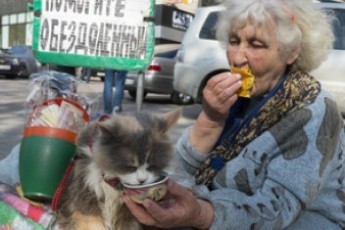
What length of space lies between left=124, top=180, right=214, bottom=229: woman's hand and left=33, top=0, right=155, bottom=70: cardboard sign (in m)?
2.74

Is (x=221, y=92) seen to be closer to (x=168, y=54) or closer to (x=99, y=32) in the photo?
(x=99, y=32)

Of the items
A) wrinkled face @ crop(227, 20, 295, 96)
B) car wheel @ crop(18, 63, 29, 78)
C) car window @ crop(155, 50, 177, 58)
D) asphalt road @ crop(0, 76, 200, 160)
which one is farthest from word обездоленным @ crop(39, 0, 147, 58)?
car wheel @ crop(18, 63, 29, 78)

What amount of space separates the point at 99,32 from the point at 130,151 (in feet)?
8.95

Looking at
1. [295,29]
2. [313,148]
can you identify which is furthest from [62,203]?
[295,29]

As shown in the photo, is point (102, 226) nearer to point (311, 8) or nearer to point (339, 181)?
point (339, 181)

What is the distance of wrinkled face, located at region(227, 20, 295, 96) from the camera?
1976mm

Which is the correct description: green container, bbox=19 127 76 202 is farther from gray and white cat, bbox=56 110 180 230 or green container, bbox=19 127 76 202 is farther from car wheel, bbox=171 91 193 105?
car wheel, bbox=171 91 193 105

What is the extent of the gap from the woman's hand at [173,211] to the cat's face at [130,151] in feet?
0.26

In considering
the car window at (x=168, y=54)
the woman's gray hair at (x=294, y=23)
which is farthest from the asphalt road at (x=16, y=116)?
the car window at (x=168, y=54)

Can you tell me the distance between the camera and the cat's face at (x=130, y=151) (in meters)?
1.74

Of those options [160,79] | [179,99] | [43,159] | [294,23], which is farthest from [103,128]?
[160,79]

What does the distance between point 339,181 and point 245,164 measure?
1.19 feet

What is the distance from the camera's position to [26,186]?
1.82 metres

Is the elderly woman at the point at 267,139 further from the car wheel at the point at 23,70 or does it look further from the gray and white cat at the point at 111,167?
the car wheel at the point at 23,70
